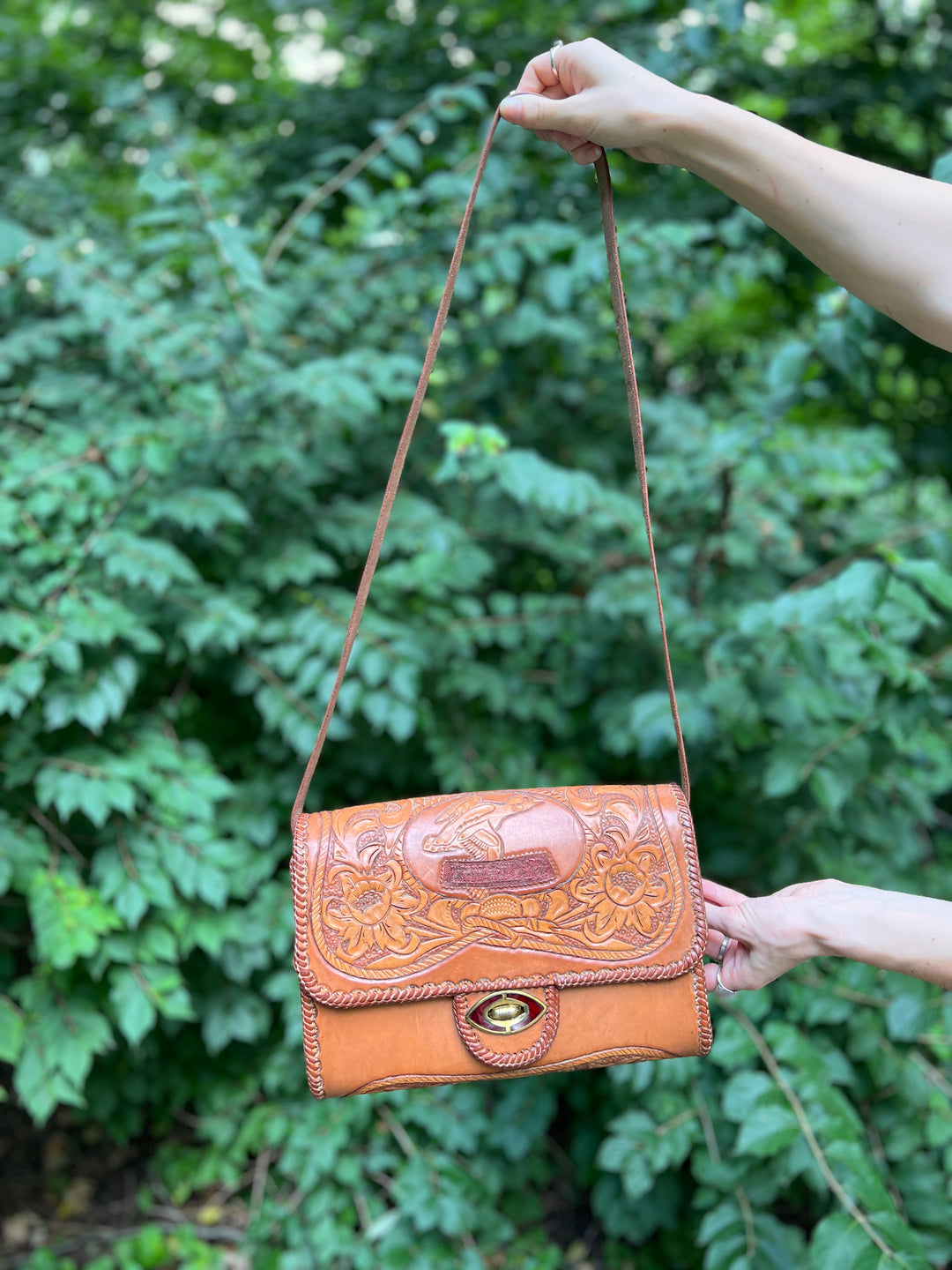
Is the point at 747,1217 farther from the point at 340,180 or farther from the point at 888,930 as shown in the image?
the point at 340,180

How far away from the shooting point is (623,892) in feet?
3.85

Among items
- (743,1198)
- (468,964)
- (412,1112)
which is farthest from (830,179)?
(412,1112)

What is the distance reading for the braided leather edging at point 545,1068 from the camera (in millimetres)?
1153

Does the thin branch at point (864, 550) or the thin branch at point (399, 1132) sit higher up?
the thin branch at point (864, 550)

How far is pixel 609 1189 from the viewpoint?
225cm

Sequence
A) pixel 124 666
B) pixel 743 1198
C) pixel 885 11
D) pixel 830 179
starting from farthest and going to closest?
pixel 885 11
pixel 124 666
pixel 743 1198
pixel 830 179

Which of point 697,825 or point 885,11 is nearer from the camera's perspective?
point 697,825

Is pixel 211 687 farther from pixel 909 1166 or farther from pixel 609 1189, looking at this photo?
pixel 909 1166

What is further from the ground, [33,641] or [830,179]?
[830,179]

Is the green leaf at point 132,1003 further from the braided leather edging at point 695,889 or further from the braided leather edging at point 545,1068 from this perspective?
the braided leather edging at point 695,889

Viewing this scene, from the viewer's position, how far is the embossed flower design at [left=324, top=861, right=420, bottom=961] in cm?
114

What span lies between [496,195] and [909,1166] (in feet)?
8.18

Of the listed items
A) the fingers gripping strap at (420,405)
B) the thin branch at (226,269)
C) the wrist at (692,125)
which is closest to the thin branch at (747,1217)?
the fingers gripping strap at (420,405)

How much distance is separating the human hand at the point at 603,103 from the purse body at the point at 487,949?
88 cm
